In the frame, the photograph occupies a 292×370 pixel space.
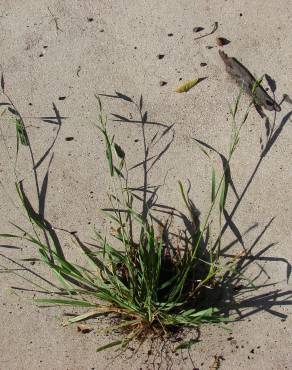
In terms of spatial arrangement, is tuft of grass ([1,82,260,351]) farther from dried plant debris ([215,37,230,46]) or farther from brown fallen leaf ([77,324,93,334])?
dried plant debris ([215,37,230,46])

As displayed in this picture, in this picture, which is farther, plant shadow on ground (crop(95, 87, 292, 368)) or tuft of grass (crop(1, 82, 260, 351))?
plant shadow on ground (crop(95, 87, 292, 368))

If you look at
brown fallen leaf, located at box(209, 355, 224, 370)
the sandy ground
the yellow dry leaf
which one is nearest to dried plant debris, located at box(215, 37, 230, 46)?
the sandy ground

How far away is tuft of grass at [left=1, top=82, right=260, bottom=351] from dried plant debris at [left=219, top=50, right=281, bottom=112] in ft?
0.28

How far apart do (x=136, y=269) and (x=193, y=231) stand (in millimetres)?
295

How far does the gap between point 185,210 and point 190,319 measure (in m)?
0.43

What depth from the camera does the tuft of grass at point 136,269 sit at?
5.82 feet

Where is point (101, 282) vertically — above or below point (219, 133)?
below

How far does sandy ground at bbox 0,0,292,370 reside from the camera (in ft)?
6.32

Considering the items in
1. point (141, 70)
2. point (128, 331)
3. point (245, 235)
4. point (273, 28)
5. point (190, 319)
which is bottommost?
point (128, 331)

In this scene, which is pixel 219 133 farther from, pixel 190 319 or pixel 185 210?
pixel 190 319

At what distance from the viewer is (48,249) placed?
1.92 metres

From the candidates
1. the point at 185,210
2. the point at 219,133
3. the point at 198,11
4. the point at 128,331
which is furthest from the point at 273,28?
the point at 128,331

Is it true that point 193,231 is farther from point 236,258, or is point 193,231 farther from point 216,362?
point 216,362

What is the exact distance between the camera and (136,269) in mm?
1802
